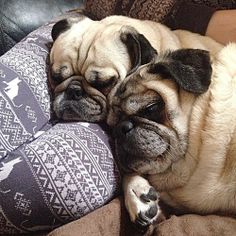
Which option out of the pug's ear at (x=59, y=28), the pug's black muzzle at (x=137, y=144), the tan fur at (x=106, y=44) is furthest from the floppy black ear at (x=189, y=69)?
the pug's ear at (x=59, y=28)

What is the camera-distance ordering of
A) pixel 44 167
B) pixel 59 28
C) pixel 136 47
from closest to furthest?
1. pixel 44 167
2. pixel 136 47
3. pixel 59 28

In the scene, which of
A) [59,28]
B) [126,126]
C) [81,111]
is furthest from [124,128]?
[59,28]

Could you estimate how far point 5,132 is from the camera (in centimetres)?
116

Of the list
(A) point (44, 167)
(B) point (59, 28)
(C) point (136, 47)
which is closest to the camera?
(A) point (44, 167)

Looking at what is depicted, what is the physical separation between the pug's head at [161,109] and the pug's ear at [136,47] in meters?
0.16

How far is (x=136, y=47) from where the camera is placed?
131 centimetres

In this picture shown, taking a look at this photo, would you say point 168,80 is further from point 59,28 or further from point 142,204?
point 59,28

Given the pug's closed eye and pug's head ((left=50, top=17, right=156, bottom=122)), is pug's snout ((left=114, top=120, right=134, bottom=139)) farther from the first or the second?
pug's head ((left=50, top=17, right=156, bottom=122))

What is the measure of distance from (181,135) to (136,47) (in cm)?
34

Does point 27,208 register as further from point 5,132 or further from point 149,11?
point 149,11

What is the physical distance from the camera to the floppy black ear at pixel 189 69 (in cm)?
106

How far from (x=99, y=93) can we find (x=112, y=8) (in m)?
0.47

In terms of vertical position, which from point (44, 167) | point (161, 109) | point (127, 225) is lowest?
point (127, 225)

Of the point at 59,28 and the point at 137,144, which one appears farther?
the point at 59,28
